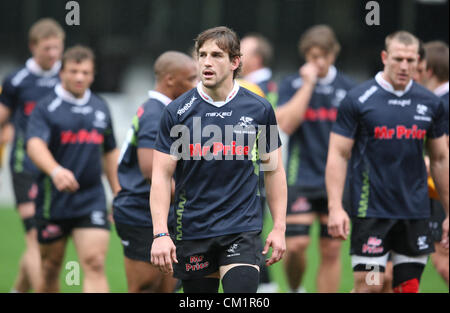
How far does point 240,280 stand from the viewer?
4.94m

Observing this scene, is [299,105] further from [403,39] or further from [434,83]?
[403,39]

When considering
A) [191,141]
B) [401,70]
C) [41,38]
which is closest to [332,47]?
[401,70]

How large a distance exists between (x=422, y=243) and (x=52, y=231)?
326 centimetres

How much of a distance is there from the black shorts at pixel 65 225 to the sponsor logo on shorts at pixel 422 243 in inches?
108

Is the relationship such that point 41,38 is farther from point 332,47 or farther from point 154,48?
point 154,48

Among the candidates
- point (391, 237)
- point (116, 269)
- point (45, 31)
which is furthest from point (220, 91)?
point (116, 269)

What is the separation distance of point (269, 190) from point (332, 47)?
3.60 metres

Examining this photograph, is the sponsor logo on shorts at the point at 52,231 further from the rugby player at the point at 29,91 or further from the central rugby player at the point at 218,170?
the central rugby player at the point at 218,170

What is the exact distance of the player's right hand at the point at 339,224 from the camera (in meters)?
6.18

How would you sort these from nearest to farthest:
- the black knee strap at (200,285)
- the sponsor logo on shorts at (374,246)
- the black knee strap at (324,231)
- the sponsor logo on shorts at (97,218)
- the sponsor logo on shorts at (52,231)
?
1. the black knee strap at (200,285)
2. the sponsor logo on shorts at (374,246)
3. the sponsor logo on shorts at (97,218)
4. the sponsor logo on shorts at (52,231)
5. the black knee strap at (324,231)

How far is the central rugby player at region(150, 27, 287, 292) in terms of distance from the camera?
5070 mm

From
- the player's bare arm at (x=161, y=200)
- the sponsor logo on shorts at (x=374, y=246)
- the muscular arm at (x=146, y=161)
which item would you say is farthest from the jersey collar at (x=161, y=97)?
the sponsor logo on shorts at (x=374, y=246)

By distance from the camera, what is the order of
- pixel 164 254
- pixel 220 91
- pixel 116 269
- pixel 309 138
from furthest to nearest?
pixel 116 269 < pixel 309 138 < pixel 220 91 < pixel 164 254

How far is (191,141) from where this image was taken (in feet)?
16.8
